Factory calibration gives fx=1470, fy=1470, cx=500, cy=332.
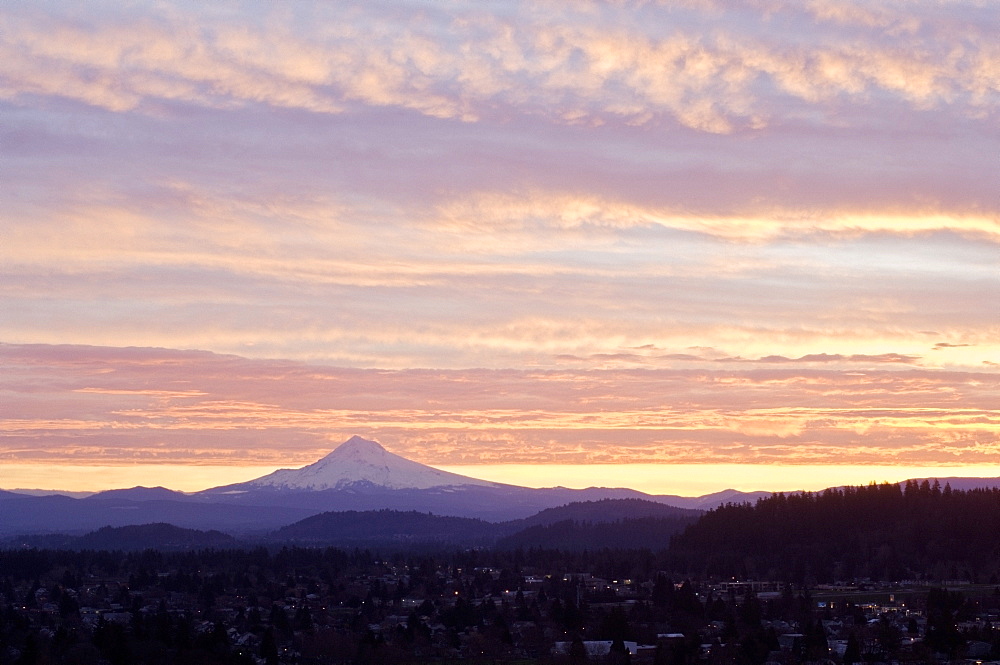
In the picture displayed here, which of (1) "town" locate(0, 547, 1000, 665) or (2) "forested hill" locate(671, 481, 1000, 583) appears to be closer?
(1) "town" locate(0, 547, 1000, 665)

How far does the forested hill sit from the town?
5.43m

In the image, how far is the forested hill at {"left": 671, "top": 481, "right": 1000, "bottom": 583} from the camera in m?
176

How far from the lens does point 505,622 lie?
141 metres

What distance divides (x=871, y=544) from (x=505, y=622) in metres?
Answer: 65.0

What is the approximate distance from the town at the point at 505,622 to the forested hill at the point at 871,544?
17.8 feet

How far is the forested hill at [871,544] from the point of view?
578ft

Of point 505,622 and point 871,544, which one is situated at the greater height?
point 871,544

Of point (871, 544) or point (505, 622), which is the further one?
point (871, 544)

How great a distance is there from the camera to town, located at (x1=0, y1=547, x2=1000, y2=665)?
11650cm

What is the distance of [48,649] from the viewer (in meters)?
120

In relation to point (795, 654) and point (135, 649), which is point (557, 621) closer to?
point (795, 654)

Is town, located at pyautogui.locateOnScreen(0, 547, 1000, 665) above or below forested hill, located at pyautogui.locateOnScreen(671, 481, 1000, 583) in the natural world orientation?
below

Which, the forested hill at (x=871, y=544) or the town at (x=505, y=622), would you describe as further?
the forested hill at (x=871, y=544)

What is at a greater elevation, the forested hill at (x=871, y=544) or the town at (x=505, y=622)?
the forested hill at (x=871, y=544)
